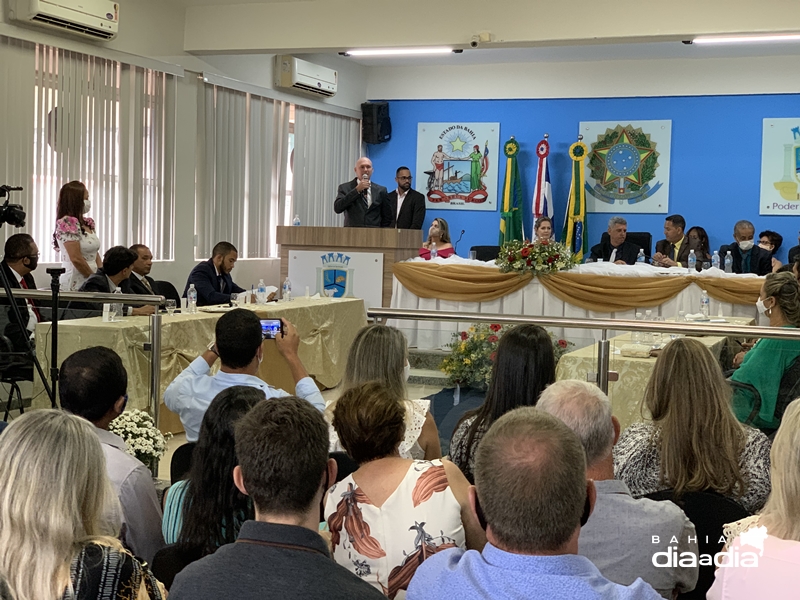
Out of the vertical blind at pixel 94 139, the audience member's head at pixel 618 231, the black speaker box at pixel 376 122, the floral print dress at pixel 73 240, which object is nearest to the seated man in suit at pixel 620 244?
the audience member's head at pixel 618 231

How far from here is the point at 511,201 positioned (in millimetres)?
11055

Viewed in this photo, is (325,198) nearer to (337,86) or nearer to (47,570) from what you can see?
(337,86)

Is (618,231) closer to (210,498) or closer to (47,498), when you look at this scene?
(210,498)

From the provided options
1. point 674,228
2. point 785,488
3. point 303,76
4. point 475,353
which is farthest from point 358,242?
point 785,488

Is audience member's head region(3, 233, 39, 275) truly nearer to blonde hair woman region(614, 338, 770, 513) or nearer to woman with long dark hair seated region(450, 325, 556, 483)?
woman with long dark hair seated region(450, 325, 556, 483)

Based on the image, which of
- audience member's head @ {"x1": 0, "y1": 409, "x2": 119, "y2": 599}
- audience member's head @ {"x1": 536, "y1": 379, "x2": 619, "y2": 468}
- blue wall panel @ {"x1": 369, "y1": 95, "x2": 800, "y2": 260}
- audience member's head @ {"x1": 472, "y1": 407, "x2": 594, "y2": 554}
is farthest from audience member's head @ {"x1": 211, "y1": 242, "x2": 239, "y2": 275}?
audience member's head @ {"x1": 472, "y1": 407, "x2": 594, "y2": 554}

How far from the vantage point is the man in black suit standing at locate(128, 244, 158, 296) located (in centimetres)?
608

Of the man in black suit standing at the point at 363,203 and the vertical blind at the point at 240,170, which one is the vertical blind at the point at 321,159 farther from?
the man in black suit standing at the point at 363,203

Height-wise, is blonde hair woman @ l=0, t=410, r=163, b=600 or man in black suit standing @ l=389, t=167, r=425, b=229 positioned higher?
man in black suit standing @ l=389, t=167, r=425, b=229

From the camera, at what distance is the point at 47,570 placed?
139cm

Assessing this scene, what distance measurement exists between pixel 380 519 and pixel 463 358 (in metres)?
1.96

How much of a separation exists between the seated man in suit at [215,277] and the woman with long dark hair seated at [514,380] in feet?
14.8

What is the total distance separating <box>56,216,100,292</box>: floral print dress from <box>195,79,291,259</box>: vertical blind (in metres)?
2.22

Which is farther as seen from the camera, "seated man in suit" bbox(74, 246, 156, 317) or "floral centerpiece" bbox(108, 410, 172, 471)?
"seated man in suit" bbox(74, 246, 156, 317)
